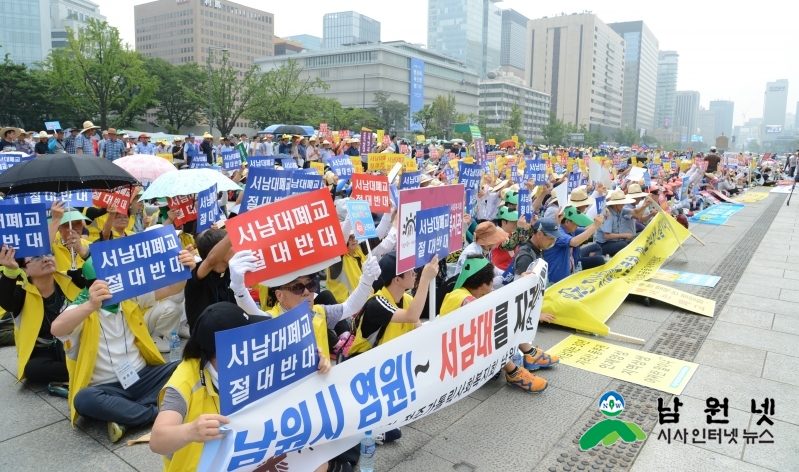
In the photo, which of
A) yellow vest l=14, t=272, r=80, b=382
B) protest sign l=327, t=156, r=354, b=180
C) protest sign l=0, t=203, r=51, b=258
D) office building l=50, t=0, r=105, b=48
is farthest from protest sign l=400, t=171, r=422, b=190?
office building l=50, t=0, r=105, b=48

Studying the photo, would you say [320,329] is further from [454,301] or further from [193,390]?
[454,301]

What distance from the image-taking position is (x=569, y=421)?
4.19 metres

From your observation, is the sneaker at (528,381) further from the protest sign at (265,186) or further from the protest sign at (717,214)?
the protest sign at (717,214)

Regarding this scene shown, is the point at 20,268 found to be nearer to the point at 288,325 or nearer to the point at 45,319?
the point at 45,319

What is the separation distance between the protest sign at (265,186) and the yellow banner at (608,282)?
10.2 ft

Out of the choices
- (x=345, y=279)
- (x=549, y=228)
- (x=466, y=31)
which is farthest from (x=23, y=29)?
(x=466, y=31)

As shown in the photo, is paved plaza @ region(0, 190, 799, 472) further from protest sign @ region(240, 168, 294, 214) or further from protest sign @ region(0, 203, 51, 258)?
protest sign @ region(240, 168, 294, 214)

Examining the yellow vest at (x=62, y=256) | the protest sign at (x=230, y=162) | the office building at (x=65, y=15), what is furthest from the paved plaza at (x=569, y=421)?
the office building at (x=65, y=15)

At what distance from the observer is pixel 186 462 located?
269cm

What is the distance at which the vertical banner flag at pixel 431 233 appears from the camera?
3.92 metres

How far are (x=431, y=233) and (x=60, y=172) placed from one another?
9.50 ft

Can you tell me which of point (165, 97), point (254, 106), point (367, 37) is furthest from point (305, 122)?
point (367, 37)

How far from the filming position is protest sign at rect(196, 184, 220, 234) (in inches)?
217

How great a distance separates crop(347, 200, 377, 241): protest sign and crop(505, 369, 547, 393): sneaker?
1694mm
